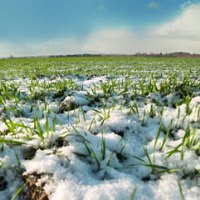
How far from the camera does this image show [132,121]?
2.49 m

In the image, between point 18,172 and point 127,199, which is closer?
point 127,199

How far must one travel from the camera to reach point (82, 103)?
328cm

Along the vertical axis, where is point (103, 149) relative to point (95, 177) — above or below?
above

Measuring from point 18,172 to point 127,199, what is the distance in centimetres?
73

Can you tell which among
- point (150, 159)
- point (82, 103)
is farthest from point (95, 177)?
point (82, 103)

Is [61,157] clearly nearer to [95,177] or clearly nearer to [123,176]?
[95,177]

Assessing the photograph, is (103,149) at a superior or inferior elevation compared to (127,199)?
superior

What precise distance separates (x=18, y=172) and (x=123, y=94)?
212cm

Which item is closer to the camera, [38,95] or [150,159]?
[150,159]

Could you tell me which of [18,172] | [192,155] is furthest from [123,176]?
[18,172]

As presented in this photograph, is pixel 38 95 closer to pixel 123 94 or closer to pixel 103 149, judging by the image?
pixel 123 94

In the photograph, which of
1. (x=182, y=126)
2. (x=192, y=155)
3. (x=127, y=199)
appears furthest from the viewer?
(x=182, y=126)

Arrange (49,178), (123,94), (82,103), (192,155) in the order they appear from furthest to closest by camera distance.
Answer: (123,94) → (82,103) → (192,155) → (49,178)

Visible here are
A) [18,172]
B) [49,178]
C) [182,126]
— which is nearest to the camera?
[49,178]
